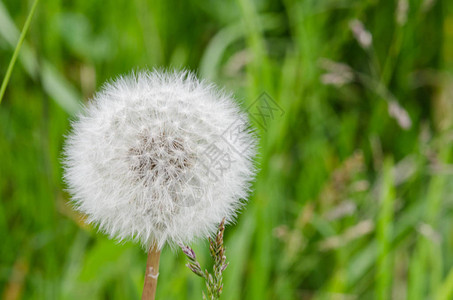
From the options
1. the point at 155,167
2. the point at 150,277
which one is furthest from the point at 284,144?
the point at 150,277

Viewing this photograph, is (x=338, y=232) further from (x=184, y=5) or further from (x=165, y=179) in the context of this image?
(x=184, y=5)

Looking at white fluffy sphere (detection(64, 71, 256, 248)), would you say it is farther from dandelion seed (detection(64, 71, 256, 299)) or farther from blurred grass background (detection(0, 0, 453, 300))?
blurred grass background (detection(0, 0, 453, 300))

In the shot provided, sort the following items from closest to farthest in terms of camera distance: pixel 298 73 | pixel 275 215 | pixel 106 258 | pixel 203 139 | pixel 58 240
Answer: pixel 203 139 → pixel 106 258 → pixel 58 240 → pixel 275 215 → pixel 298 73

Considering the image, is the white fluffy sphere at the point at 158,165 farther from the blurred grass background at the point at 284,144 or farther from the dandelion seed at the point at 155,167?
the blurred grass background at the point at 284,144

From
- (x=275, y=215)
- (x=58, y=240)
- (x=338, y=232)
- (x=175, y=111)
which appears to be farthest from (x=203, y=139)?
(x=338, y=232)

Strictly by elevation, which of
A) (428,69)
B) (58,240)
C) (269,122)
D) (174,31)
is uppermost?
(174,31)

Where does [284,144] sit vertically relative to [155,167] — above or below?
above

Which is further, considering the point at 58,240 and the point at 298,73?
the point at 298,73

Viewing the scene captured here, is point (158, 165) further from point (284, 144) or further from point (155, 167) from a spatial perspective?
point (284, 144)
